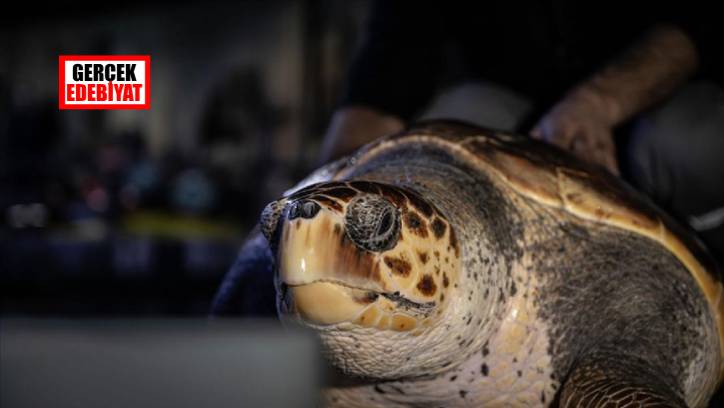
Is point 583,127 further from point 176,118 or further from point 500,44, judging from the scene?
point 176,118

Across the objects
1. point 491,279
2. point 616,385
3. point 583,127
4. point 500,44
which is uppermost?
point 500,44

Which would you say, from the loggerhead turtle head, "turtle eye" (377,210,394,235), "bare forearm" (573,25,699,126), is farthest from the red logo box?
"bare forearm" (573,25,699,126)

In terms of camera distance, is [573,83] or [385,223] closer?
[385,223]

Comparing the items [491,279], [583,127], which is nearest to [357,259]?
[491,279]

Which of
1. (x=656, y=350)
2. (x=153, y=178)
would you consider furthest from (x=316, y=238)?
(x=153, y=178)

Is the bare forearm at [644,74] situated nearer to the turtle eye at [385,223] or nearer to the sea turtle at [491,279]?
the sea turtle at [491,279]

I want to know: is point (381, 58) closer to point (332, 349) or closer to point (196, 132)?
point (332, 349)

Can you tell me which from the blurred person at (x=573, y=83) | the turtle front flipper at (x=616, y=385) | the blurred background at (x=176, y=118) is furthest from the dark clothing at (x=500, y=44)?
the blurred background at (x=176, y=118)
